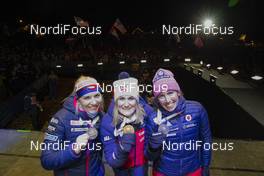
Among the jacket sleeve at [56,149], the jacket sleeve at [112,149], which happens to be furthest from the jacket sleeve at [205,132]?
the jacket sleeve at [56,149]

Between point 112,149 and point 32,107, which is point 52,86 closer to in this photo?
point 32,107

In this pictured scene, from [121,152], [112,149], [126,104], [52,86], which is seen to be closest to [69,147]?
[112,149]

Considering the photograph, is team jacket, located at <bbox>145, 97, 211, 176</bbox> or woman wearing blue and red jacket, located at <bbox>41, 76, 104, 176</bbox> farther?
team jacket, located at <bbox>145, 97, 211, 176</bbox>

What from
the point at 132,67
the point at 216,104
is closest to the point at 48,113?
the point at 132,67

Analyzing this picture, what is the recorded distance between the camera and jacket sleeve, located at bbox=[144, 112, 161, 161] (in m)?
4.61

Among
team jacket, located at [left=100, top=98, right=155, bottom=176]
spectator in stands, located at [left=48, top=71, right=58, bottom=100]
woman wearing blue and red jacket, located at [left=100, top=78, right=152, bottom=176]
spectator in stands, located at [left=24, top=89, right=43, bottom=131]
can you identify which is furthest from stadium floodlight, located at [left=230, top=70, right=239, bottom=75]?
woman wearing blue and red jacket, located at [left=100, top=78, right=152, bottom=176]

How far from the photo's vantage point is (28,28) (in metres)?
24.4

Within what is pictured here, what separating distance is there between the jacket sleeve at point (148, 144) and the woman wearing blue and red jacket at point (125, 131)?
63 millimetres

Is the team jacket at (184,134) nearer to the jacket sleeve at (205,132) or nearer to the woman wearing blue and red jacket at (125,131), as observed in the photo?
the jacket sleeve at (205,132)

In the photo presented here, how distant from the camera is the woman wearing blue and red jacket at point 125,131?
4.35 meters

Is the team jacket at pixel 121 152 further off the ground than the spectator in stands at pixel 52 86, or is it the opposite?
the spectator in stands at pixel 52 86

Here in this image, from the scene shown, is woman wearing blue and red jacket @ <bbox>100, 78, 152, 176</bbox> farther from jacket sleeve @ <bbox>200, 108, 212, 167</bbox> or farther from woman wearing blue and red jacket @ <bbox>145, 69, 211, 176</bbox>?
jacket sleeve @ <bbox>200, 108, 212, 167</bbox>

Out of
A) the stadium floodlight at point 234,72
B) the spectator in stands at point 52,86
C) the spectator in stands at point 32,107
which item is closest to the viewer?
the spectator in stands at point 32,107

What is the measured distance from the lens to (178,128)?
15.8 feet
